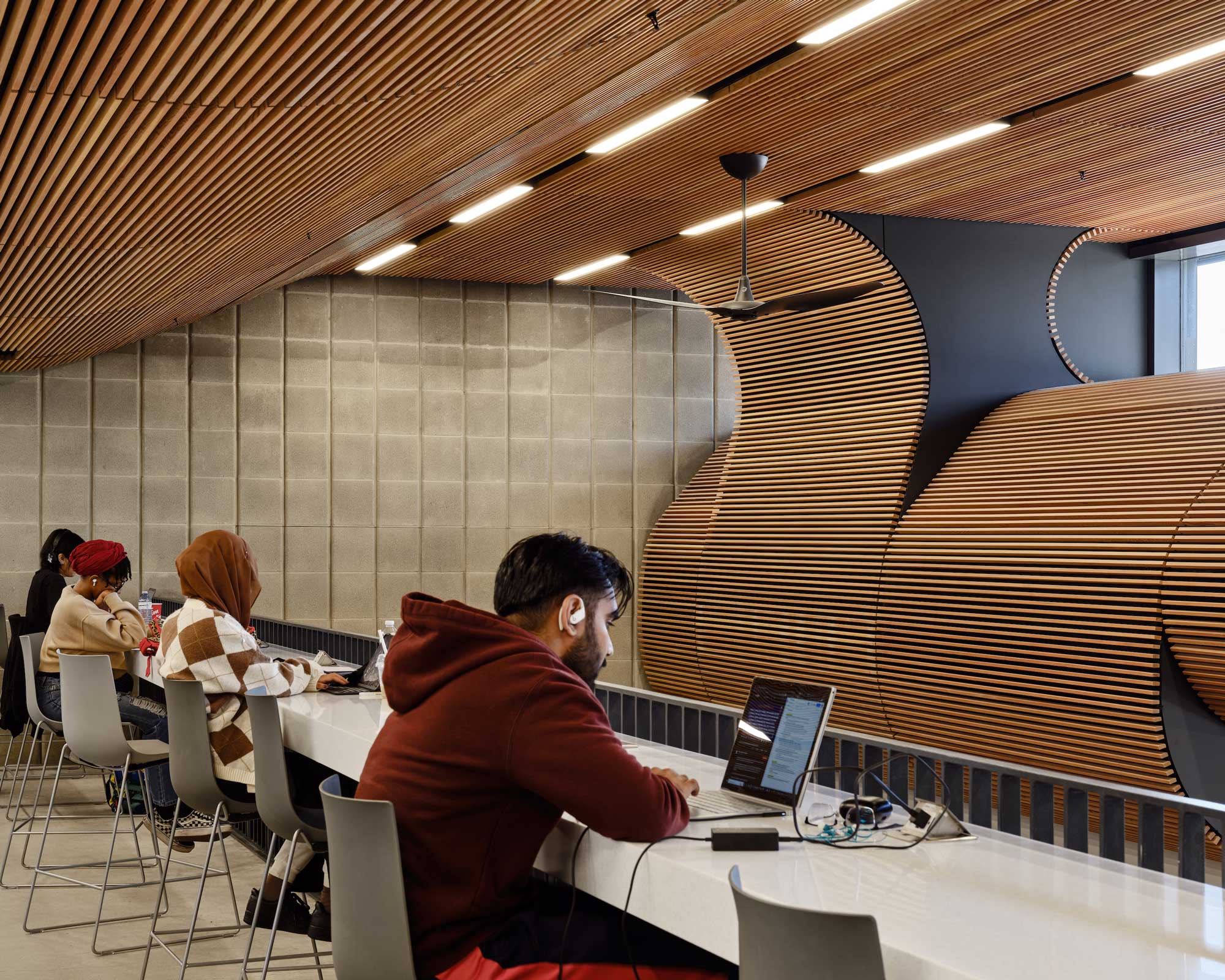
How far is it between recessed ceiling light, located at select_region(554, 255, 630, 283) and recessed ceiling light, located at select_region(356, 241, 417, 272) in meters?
1.46

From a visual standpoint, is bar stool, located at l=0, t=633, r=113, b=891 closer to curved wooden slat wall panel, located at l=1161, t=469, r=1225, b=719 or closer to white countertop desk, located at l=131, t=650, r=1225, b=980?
Result: white countertop desk, located at l=131, t=650, r=1225, b=980

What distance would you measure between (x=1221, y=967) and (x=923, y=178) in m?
6.45

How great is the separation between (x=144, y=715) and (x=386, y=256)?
15.1 feet

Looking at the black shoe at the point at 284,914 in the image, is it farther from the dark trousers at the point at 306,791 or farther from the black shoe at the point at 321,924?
the black shoe at the point at 321,924

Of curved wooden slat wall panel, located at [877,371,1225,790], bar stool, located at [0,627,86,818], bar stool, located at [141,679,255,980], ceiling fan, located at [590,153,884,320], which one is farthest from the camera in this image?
curved wooden slat wall panel, located at [877,371,1225,790]

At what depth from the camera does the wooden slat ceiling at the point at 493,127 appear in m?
3.21

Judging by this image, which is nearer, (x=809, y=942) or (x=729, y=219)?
(x=809, y=942)

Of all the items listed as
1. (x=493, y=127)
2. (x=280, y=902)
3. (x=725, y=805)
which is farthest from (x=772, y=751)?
(x=493, y=127)

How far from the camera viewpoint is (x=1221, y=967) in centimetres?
176

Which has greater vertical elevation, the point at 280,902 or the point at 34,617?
the point at 34,617

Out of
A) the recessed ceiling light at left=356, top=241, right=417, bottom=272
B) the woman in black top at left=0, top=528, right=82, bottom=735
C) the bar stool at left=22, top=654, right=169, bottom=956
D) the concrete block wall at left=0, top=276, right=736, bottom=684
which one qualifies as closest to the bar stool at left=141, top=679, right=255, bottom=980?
the bar stool at left=22, top=654, right=169, bottom=956

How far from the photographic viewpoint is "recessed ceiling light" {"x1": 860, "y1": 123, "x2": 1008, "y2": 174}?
6539mm

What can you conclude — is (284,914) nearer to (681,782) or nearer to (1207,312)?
(681,782)

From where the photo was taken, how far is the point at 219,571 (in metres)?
4.86
